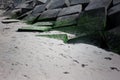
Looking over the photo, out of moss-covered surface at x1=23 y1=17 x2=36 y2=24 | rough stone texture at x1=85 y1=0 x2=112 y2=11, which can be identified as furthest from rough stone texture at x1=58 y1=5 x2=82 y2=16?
moss-covered surface at x1=23 y1=17 x2=36 y2=24

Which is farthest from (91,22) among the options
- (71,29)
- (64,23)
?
(64,23)

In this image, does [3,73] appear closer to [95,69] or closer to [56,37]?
[95,69]

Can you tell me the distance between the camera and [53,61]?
3.31 metres

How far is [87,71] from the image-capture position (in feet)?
9.95

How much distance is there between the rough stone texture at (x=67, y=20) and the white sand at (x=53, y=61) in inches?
61.9

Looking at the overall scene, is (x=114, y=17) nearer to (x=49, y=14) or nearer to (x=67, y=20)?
(x=67, y=20)

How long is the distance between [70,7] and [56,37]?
2.23 meters

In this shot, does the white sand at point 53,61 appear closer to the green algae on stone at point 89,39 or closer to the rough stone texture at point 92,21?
the green algae on stone at point 89,39

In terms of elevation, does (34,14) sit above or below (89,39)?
above

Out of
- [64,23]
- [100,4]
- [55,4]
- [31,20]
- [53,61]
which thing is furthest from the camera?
[55,4]

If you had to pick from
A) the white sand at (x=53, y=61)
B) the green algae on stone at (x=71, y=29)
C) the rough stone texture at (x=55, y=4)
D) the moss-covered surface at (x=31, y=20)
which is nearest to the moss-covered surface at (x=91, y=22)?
the green algae on stone at (x=71, y=29)

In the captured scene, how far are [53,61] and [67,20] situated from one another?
292cm

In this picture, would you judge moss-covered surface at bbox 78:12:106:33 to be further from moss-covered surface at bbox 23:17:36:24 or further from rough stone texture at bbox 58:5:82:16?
moss-covered surface at bbox 23:17:36:24

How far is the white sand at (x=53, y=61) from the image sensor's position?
9.18ft
